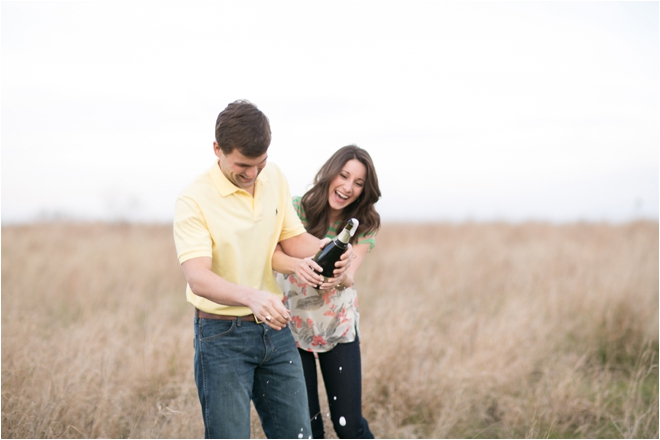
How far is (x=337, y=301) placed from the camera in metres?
3.16

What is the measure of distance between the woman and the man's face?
823 mm

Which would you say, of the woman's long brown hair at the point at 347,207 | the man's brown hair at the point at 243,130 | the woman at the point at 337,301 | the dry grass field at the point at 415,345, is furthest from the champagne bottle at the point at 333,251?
the dry grass field at the point at 415,345

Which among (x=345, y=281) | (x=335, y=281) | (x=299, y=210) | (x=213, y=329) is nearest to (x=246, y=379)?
(x=213, y=329)

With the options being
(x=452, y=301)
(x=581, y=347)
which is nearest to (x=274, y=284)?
(x=581, y=347)

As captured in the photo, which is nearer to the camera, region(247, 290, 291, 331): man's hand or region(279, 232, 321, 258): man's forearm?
region(247, 290, 291, 331): man's hand

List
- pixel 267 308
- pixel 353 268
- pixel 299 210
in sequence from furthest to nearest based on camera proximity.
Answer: pixel 299 210
pixel 353 268
pixel 267 308

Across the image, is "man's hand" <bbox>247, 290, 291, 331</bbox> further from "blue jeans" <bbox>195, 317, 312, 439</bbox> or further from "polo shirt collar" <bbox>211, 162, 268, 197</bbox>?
"polo shirt collar" <bbox>211, 162, 268, 197</bbox>

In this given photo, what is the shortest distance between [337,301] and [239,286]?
1071 mm

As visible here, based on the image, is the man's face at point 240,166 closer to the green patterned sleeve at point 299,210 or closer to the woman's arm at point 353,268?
the woman's arm at point 353,268

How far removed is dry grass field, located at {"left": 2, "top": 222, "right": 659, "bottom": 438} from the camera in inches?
154

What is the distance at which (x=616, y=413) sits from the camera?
443 cm

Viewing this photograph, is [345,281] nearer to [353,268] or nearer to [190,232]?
[353,268]

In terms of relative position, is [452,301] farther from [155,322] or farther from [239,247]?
[239,247]

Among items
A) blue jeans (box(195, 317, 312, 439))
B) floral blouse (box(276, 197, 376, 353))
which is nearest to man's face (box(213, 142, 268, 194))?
blue jeans (box(195, 317, 312, 439))
